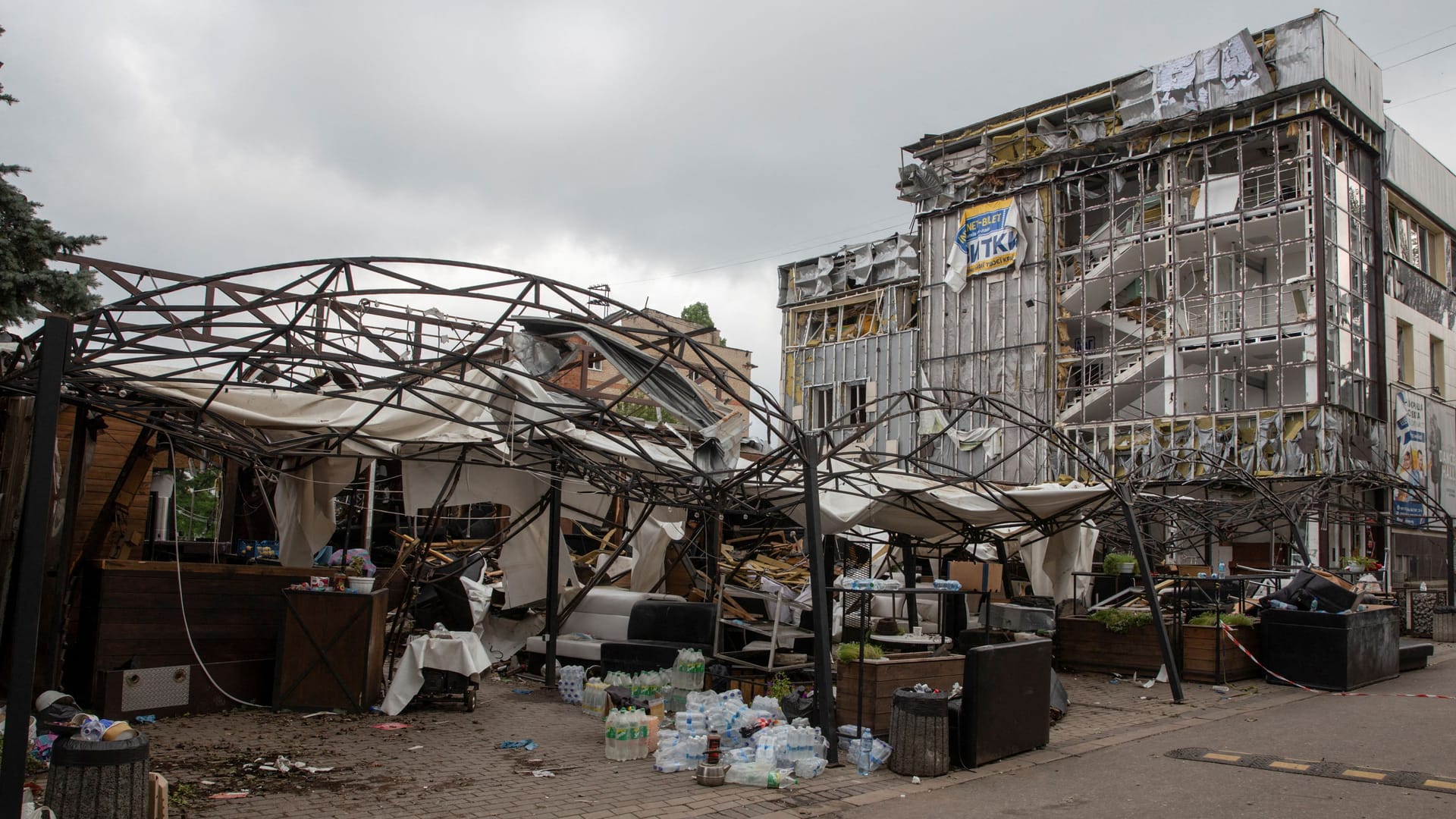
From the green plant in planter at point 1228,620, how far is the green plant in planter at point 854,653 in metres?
7.49

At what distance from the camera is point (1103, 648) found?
50.3 ft

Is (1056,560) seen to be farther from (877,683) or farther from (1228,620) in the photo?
(877,683)

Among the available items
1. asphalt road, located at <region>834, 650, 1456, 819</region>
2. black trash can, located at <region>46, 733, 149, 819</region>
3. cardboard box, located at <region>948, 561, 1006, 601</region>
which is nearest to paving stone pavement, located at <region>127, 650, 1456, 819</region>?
asphalt road, located at <region>834, 650, 1456, 819</region>

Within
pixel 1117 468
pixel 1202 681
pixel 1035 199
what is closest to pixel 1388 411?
pixel 1117 468

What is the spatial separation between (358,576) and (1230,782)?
34.5ft

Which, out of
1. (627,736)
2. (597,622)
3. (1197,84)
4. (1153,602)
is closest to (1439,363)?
(1197,84)

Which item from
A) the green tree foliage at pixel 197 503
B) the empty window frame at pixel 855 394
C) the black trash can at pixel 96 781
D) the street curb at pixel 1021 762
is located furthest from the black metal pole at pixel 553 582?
the empty window frame at pixel 855 394

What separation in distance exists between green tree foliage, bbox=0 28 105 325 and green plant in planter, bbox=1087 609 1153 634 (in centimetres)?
1561

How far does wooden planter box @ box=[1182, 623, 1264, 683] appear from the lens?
14320 millimetres

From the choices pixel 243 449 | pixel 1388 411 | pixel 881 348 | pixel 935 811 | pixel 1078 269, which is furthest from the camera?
pixel 881 348

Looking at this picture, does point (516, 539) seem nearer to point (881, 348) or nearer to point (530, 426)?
point (530, 426)

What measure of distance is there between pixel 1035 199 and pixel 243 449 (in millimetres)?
27673

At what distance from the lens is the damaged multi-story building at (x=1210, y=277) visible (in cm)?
2652

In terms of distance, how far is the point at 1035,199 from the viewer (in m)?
32.3
